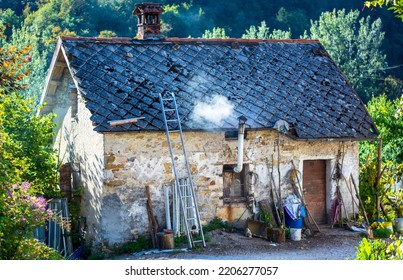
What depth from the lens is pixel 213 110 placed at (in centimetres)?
1905

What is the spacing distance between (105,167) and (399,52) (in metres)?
39.4

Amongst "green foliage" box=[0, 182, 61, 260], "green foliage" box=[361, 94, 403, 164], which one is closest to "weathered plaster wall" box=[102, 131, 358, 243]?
"green foliage" box=[0, 182, 61, 260]

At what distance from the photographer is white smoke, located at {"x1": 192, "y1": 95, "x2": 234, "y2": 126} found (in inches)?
739

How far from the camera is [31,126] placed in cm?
2006

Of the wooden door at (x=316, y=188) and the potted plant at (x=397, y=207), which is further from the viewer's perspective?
the potted plant at (x=397, y=207)

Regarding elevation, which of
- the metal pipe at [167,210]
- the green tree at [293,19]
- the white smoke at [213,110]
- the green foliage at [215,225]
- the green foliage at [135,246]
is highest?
the green tree at [293,19]

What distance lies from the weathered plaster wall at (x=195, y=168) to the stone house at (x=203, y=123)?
0.02 m

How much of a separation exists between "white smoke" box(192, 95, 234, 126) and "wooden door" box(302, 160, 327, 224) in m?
2.26

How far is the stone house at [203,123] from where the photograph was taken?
18.1 m

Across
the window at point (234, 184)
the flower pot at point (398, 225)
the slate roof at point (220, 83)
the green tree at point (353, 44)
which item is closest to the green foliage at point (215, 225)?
the window at point (234, 184)

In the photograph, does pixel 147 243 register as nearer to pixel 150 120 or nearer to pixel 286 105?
pixel 150 120

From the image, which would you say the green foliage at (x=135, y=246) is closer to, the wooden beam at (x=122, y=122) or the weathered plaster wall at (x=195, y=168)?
the weathered plaster wall at (x=195, y=168)

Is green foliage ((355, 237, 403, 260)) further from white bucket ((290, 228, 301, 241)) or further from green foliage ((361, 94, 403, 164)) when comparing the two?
green foliage ((361, 94, 403, 164))
